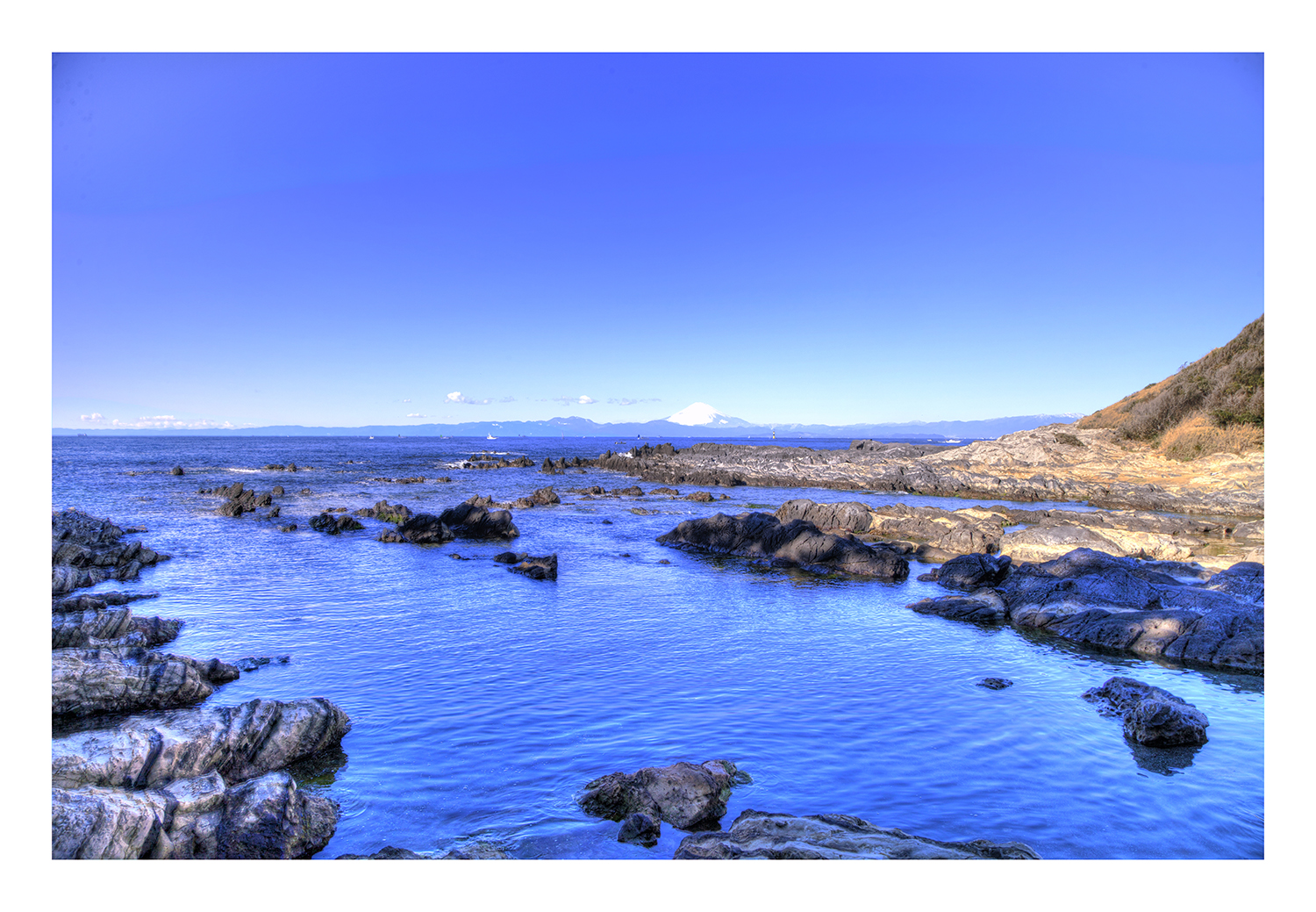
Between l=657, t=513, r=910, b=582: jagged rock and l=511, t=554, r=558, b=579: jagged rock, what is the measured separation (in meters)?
7.40

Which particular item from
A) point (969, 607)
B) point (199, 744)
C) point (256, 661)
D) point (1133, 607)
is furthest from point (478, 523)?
point (1133, 607)

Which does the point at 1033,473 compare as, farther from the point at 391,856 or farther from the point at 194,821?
the point at 194,821

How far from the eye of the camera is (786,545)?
83.9 feet

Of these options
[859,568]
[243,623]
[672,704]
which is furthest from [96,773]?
[859,568]

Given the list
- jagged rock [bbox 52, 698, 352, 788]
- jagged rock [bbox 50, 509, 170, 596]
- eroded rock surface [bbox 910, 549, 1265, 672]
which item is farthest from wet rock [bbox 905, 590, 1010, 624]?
jagged rock [bbox 50, 509, 170, 596]

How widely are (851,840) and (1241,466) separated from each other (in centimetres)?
4851

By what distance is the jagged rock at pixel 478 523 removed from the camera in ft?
98.6

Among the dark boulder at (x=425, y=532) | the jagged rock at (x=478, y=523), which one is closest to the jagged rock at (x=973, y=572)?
the jagged rock at (x=478, y=523)

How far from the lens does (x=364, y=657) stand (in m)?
12.8

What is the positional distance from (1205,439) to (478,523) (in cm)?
4931

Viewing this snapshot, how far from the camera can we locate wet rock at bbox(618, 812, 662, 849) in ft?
21.8

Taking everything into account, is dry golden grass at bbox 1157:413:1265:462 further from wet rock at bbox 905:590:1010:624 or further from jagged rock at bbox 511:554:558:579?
jagged rock at bbox 511:554:558:579
